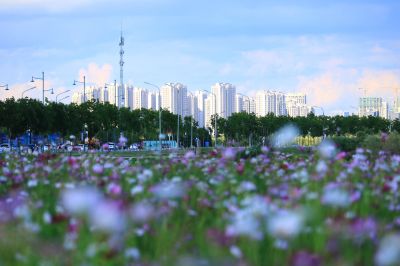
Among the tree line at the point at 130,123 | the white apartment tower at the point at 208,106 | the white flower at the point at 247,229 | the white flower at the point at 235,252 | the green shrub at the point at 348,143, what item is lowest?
the white flower at the point at 235,252

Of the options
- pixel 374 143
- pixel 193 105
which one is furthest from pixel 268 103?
pixel 374 143

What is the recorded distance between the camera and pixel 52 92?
71.6m

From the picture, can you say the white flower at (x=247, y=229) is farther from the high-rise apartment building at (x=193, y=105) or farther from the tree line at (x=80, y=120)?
the high-rise apartment building at (x=193, y=105)

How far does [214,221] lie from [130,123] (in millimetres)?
75640

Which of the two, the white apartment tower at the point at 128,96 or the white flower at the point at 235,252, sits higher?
the white apartment tower at the point at 128,96

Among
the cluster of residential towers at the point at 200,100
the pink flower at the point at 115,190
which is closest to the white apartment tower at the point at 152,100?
the cluster of residential towers at the point at 200,100

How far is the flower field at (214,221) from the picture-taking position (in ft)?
14.9

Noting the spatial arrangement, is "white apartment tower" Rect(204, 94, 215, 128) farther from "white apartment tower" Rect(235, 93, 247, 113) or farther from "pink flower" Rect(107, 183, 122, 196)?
"pink flower" Rect(107, 183, 122, 196)

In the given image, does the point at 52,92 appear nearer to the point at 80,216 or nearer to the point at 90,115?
the point at 90,115

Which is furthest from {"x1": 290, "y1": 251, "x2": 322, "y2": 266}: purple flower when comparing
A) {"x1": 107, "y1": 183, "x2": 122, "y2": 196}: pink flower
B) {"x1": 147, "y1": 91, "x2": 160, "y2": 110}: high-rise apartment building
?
{"x1": 147, "y1": 91, "x2": 160, "y2": 110}: high-rise apartment building

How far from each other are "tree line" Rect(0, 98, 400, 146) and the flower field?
27659 millimetres

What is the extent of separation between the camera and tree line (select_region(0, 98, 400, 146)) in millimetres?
55719

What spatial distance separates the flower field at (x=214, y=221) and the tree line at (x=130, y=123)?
27.7m

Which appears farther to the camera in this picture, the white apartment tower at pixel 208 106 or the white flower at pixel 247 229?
the white apartment tower at pixel 208 106
